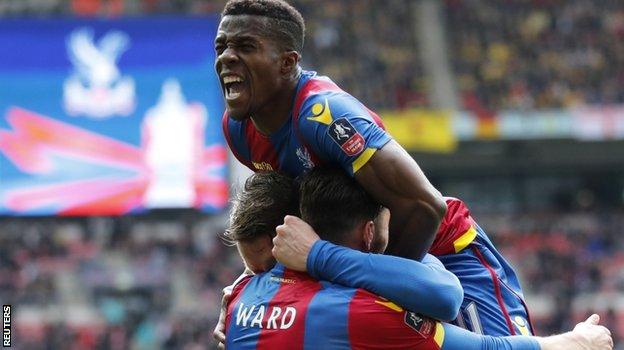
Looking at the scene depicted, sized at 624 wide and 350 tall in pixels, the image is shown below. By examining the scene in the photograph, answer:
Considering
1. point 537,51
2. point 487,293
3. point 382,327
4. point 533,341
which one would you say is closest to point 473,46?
point 537,51

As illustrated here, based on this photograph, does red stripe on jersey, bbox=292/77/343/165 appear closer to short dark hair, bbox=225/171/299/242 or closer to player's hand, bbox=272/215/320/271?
short dark hair, bbox=225/171/299/242

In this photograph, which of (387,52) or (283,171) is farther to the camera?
(387,52)

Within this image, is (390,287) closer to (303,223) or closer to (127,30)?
(303,223)

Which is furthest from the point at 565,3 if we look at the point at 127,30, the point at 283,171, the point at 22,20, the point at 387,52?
the point at 283,171

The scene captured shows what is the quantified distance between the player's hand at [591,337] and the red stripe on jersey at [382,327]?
1.79ft

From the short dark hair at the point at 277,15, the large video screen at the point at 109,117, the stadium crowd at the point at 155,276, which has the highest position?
the short dark hair at the point at 277,15

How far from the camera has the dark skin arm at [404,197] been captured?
12.9ft

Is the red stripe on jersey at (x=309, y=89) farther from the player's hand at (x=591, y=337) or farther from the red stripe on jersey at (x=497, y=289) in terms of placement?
the player's hand at (x=591, y=337)

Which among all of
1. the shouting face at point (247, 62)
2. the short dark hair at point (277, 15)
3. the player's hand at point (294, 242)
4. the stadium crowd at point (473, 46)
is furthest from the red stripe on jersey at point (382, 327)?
the stadium crowd at point (473, 46)

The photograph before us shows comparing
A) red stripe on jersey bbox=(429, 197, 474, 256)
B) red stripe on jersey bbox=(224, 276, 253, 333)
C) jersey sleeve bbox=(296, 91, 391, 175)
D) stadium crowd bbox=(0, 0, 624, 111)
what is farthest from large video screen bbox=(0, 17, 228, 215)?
red stripe on jersey bbox=(224, 276, 253, 333)

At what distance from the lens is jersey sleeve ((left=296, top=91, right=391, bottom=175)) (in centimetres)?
400

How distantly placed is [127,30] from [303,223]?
21322 mm

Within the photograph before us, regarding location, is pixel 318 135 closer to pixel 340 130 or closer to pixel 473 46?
pixel 340 130

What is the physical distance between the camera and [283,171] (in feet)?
15.0
